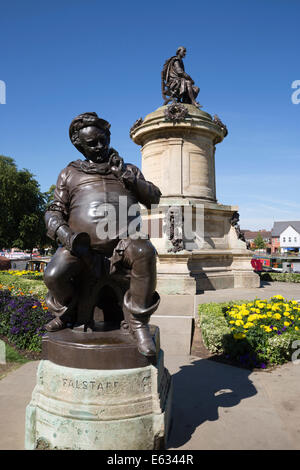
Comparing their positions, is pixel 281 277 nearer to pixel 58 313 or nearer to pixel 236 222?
pixel 236 222

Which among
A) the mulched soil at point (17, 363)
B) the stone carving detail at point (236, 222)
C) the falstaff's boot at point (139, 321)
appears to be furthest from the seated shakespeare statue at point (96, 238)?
the stone carving detail at point (236, 222)

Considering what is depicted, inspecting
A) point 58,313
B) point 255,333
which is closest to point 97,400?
point 58,313

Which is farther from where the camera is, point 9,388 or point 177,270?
point 177,270

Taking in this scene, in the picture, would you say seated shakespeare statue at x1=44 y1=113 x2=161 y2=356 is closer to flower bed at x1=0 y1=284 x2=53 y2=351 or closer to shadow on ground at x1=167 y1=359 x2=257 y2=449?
shadow on ground at x1=167 y1=359 x2=257 y2=449

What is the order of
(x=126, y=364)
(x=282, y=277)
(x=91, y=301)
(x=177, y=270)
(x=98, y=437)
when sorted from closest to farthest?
1. (x=98, y=437)
2. (x=126, y=364)
3. (x=91, y=301)
4. (x=177, y=270)
5. (x=282, y=277)

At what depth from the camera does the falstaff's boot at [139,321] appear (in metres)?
3.01

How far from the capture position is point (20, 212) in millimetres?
21766

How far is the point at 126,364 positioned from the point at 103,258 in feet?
3.22

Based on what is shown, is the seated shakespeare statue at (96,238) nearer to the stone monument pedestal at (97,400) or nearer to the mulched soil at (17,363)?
the stone monument pedestal at (97,400)

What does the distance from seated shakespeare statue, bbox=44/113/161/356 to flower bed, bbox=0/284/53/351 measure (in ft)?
11.3

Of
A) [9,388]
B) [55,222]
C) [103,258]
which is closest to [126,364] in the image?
[103,258]

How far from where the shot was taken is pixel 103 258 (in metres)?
3.28

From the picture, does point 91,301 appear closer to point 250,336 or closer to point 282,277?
point 250,336

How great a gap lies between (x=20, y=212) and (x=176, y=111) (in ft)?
42.7
